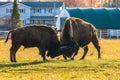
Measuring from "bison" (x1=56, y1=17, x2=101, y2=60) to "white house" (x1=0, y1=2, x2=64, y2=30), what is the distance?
3341 inches

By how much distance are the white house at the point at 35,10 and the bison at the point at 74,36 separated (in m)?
84.9

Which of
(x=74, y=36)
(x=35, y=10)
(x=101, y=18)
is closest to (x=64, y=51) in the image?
(x=74, y=36)

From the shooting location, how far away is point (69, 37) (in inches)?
882

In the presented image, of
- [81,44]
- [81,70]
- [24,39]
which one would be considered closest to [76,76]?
[81,70]

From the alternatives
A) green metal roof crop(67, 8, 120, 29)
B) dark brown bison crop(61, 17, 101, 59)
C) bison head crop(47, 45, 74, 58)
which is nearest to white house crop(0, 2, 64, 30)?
green metal roof crop(67, 8, 120, 29)

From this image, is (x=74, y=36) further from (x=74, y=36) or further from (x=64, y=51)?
(x=64, y=51)

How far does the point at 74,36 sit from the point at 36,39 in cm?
202

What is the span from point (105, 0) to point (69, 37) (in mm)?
143581

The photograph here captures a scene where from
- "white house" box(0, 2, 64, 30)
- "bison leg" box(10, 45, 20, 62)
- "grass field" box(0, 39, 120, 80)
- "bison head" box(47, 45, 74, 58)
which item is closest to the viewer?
"grass field" box(0, 39, 120, 80)

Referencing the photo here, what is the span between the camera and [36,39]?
859 inches

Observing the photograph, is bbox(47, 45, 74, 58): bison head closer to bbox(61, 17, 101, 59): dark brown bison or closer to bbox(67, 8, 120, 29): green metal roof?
bbox(61, 17, 101, 59): dark brown bison

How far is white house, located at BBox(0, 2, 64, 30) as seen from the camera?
109312 mm

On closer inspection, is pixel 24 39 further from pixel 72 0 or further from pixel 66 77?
pixel 72 0

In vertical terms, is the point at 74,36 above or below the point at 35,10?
above
